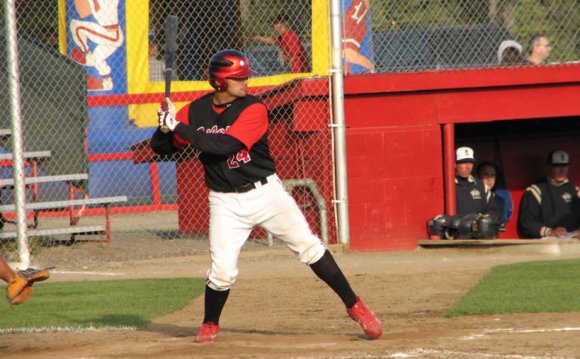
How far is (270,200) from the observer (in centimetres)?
684

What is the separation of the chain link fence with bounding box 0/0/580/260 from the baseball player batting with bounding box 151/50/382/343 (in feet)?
17.0

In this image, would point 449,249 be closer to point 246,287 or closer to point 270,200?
point 246,287

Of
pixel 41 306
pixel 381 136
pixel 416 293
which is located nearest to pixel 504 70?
pixel 381 136

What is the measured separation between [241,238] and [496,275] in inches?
148

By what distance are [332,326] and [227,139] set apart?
1.73 metres

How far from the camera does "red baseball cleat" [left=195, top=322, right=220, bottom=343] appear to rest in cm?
691

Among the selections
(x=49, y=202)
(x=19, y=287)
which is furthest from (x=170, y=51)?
(x=49, y=202)

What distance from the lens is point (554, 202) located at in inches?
514

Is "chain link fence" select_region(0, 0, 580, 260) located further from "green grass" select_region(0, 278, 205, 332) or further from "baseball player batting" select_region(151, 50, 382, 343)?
"baseball player batting" select_region(151, 50, 382, 343)

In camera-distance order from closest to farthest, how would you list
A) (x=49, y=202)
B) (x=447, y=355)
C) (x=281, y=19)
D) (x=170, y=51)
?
(x=447, y=355)
(x=170, y=51)
(x=49, y=202)
(x=281, y=19)

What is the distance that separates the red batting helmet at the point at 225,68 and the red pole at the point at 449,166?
5.97m

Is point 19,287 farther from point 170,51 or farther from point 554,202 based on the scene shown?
point 554,202

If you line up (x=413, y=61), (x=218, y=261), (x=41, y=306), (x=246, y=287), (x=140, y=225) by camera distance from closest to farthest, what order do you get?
1. (x=218, y=261)
2. (x=41, y=306)
3. (x=246, y=287)
4. (x=413, y=61)
5. (x=140, y=225)

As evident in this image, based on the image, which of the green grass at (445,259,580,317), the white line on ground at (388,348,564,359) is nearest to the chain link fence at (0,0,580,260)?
the green grass at (445,259,580,317)
